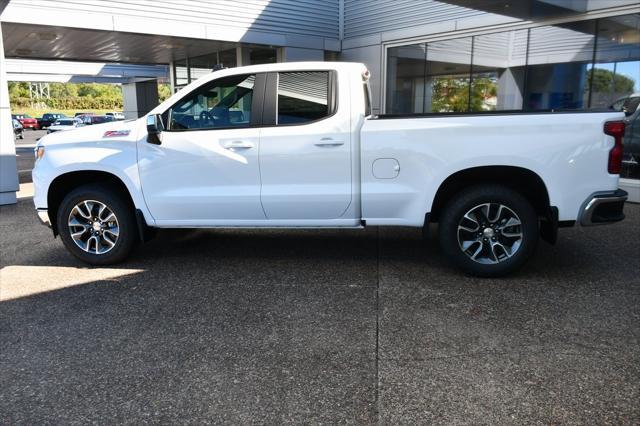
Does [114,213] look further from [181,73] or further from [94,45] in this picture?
[181,73]

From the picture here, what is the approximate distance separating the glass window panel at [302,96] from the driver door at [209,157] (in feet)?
0.75

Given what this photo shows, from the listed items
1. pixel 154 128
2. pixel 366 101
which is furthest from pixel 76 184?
pixel 366 101

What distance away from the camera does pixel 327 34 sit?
15.5 meters

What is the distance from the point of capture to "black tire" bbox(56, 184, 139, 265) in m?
5.38

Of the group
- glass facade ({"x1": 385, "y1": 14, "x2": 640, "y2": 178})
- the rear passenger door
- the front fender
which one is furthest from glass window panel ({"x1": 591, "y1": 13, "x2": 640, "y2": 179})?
the front fender

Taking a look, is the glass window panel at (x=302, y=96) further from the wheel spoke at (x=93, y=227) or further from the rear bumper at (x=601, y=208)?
the rear bumper at (x=601, y=208)

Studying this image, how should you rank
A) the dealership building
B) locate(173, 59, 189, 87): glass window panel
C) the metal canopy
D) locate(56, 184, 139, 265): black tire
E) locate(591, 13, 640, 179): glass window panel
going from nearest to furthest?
locate(56, 184, 139, 265): black tire
locate(591, 13, 640, 179): glass window panel
the dealership building
the metal canopy
locate(173, 59, 189, 87): glass window panel

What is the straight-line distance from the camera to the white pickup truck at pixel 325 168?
4664 mm

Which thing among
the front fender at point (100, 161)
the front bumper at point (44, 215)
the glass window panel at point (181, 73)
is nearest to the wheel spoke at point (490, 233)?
the front fender at point (100, 161)

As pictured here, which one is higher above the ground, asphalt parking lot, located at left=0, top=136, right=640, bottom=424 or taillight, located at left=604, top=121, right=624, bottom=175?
taillight, located at left=604, top=121, right=624, bottom=175

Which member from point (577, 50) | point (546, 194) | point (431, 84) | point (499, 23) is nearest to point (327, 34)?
point (431, 84)

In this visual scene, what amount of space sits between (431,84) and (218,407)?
12.5m

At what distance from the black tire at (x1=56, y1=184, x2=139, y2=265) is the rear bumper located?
430 cm

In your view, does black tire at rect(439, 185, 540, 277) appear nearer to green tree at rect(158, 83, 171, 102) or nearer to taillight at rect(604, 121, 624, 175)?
taillight at rect(604, 121, 624, 175)
